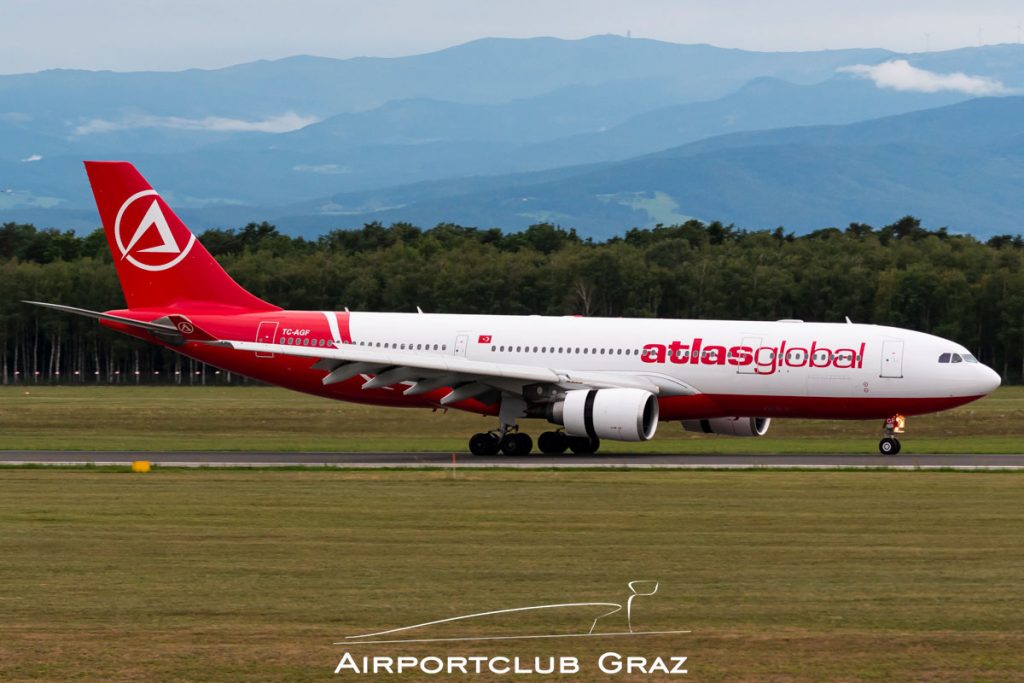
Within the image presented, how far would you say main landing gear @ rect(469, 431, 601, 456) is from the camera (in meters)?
38.8

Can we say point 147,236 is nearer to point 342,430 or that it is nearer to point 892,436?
point 342,430

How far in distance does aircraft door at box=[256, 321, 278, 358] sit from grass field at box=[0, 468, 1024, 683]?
12.4m

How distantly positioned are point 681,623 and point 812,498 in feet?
40.3

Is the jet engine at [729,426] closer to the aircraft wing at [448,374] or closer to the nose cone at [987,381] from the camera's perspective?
the aircraft wing at [448,374]

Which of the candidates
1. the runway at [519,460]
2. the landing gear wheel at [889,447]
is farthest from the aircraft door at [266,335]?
the landing gear wheel at [889,447]

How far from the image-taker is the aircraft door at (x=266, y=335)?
1642 inches

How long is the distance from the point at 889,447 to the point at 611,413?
23.1ft

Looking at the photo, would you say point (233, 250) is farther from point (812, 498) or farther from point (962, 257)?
point (812, 498)

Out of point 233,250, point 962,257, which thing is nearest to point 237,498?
point 962,257

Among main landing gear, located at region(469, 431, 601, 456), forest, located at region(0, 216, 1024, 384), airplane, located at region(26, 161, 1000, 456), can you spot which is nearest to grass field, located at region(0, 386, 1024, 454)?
main landing gear, located at region(469, 431, 601, 456)

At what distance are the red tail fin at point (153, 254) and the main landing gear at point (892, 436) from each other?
16.8 metres

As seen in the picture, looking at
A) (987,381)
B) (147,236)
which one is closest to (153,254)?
(147,236)

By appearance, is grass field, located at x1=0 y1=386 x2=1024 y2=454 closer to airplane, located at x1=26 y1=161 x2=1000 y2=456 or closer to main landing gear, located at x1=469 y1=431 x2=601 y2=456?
main landing gear, located at x1=469 y1=431 x2=601 y2=456

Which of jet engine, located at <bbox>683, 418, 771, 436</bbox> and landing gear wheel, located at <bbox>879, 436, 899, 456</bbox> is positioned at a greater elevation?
jet engine, located at <bbox>683, 418, 771, 436</bbox>
